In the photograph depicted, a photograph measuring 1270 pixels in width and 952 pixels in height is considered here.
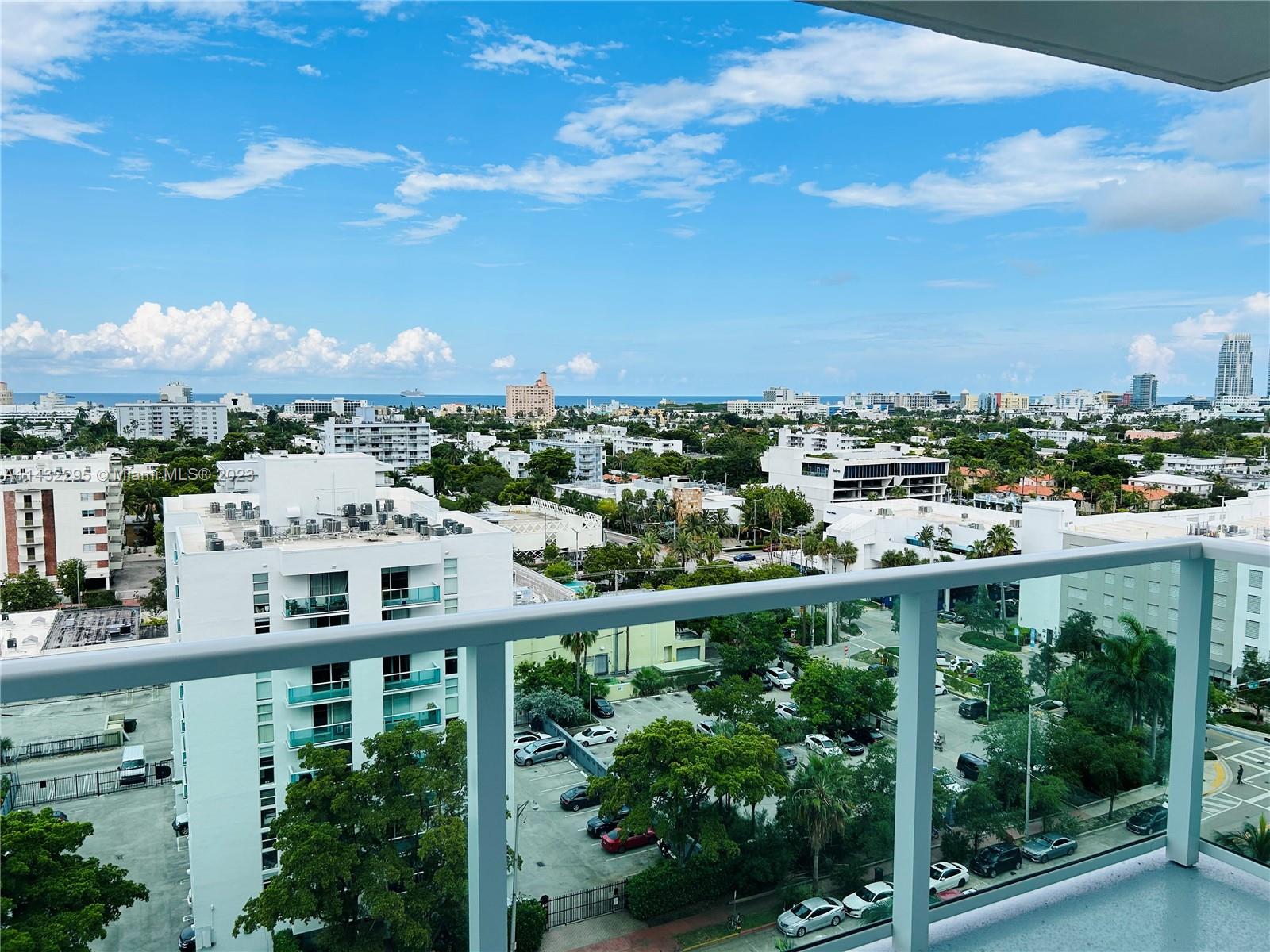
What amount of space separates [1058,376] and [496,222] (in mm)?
48949

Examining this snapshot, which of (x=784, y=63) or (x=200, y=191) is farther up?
(x=784, y=63)


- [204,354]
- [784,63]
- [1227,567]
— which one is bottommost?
[1227,567]

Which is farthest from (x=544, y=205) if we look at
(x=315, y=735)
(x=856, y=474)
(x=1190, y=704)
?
(x=315, y=735)

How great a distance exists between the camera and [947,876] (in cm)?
152

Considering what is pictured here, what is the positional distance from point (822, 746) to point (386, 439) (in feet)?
175

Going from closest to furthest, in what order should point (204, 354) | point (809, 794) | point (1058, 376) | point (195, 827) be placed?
point (195, 827)
point (809, 794)
point (1058, 376)
point (204, 354)

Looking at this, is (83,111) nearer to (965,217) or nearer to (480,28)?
(480,28)

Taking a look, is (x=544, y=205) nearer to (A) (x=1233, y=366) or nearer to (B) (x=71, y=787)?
(A) (x=1233, y=366)

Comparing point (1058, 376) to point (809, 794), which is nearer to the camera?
point (809, 794)

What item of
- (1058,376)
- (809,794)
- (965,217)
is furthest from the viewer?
(965,217)

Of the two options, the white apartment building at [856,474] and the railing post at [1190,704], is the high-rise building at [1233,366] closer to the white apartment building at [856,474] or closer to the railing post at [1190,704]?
the railing post at [1190,704]

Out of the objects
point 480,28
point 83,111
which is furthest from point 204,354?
point 480,28

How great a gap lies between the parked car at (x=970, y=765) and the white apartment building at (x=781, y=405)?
83996 millimetres

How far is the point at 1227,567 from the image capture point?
1.79 m
